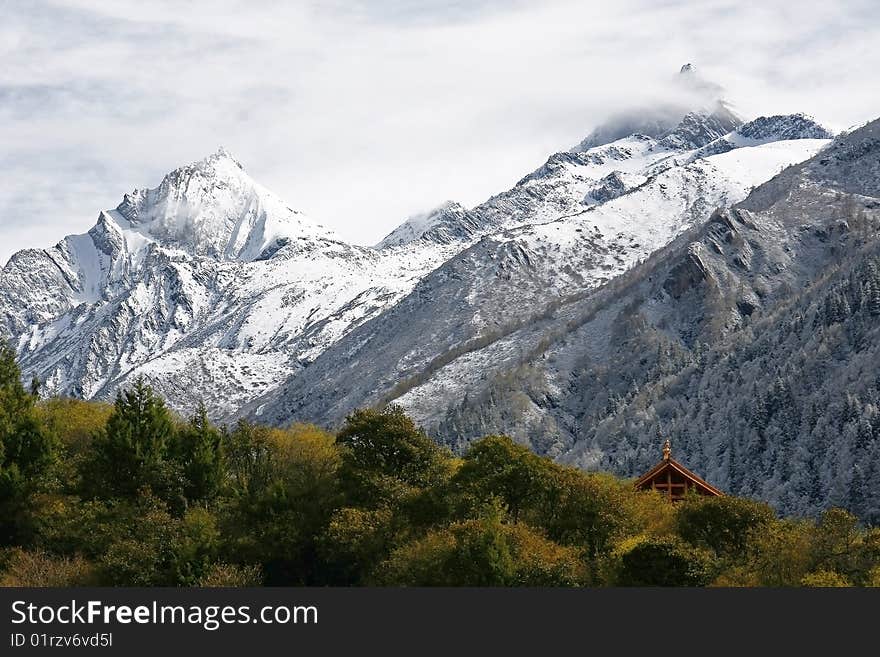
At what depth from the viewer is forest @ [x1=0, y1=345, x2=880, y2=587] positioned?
86.6 metres

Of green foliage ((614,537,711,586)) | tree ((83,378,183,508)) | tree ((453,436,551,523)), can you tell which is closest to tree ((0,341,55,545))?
tree ((83,378,183,508))

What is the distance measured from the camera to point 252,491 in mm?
109625

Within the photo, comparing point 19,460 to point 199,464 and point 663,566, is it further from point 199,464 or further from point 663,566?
point 663,566

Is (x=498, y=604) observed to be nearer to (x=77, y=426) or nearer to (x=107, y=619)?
(x=107, y=619)

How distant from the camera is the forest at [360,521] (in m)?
86.6

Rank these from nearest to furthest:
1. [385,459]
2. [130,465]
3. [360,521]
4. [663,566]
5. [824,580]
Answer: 1. [824,580]
2. [663,566]
3. [360,521]
4. [130,465]
5. [385,459]

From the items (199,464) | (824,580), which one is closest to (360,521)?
(199,464)

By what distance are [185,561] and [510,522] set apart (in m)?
26.1

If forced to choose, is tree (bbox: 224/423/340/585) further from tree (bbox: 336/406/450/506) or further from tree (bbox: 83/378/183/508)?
tree (bbox: 83/378/183/508)

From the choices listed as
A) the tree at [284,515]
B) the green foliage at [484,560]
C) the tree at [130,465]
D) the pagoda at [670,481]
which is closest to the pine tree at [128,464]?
the tree at [130,465]

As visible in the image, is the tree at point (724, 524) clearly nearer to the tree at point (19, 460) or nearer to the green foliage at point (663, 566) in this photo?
the green foliage at point (663, 566)

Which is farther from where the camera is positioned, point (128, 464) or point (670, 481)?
point (670, 481)

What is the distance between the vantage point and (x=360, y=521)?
9981 centimetres

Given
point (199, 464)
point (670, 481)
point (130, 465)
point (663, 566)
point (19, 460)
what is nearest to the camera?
point (663, 566)
